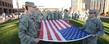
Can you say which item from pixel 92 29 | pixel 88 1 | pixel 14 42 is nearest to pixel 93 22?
pixel 92 29

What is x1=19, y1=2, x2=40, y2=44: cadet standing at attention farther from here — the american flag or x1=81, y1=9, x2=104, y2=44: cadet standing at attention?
x1=81, y1=9, x2=104, y2=44: cadet standing at attention

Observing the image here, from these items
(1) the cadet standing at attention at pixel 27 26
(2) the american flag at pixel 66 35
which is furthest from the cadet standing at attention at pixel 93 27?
(1) the cadet standing at attention at pixel 27 26

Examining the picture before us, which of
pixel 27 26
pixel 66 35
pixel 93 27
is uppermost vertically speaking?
pixel 27 26

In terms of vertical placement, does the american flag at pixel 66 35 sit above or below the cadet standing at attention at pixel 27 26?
below

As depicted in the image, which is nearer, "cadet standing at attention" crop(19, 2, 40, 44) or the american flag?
"cadet standing at attention" crop(19, 2, 40, 44)

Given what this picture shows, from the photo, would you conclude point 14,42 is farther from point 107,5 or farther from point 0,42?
point 107,5

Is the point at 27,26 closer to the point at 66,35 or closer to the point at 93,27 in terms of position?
the point at 93,27

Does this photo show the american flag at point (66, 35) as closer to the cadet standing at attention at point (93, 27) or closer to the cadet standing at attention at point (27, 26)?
the cadet standing at attention at point (93, 27)

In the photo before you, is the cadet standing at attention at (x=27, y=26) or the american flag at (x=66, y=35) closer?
the cadet standing at attention at (x=27, y=26)

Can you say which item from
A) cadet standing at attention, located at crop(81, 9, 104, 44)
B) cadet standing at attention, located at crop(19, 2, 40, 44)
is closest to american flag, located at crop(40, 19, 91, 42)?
cadet standing at attention, located at crop(81, 9, 104, 44)

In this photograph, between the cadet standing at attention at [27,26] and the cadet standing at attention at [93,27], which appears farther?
the cadet standing at attention at [93,27]

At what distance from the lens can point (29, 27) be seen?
16.8ft

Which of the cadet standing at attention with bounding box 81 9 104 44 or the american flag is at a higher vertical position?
the cadet standing at attention with bounding box 81 9 104 44

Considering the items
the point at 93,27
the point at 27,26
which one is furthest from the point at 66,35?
the point at 27,26
